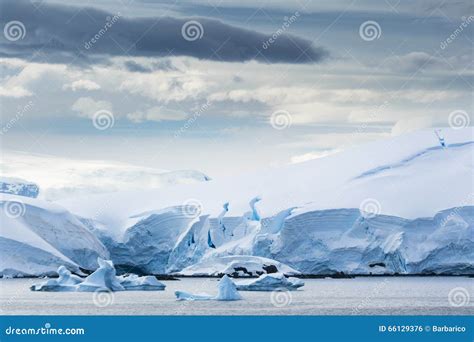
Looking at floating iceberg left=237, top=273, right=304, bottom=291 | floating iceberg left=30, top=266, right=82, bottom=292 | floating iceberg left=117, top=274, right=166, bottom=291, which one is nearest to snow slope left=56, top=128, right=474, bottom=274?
floating iceberg left=237, top=273, right=304, bottom=291

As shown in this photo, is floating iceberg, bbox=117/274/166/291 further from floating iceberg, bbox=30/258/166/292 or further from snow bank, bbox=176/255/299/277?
snow bank, bbox=176/255/299/277

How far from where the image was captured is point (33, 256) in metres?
35.8

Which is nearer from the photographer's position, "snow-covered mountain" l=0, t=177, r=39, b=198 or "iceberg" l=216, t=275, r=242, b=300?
"iceberg" l=216, t=275, r=242, b=300

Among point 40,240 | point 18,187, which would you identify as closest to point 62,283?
point 40,240

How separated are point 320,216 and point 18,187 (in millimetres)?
22202

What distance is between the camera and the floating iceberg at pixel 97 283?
2750 centimetres

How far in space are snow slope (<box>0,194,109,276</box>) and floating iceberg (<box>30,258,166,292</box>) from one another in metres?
6.24

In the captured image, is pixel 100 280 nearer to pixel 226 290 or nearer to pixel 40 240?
pixel 226 290

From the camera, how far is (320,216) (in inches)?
1512

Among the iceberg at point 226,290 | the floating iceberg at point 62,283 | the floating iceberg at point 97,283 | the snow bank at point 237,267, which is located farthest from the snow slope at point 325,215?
the iceberg at point 226,290

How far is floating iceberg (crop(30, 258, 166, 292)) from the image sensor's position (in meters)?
27.5

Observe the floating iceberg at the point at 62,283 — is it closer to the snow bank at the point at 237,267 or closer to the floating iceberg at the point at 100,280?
the floating iceberg at the point at 100,280
